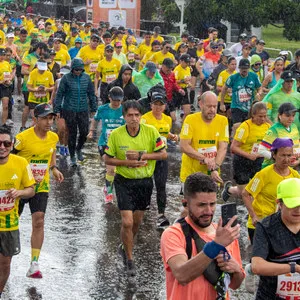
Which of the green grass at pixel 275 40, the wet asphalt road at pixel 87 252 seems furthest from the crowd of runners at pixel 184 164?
the green grass at pixel 275 40

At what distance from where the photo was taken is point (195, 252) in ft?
15.7

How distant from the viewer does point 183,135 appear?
31.8 ft

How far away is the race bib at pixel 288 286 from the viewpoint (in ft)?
18.3

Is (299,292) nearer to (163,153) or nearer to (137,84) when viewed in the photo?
(163,153)

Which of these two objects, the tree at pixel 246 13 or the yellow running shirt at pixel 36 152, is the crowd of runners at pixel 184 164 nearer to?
the yellow running shirt at pixel 36 152

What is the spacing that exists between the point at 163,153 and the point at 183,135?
643 millimetres

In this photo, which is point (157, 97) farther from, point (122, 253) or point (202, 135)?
point (122, 253)

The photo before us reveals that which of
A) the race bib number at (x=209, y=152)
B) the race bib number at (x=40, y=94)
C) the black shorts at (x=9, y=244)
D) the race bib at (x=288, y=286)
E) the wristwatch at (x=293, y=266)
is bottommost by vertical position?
the race bib number at (x=40, y=94)

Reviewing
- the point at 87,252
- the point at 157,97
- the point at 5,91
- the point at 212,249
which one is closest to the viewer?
the point at 212,249

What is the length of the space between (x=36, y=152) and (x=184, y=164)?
5.78ft

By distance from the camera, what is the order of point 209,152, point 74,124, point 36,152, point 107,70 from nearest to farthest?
point 36,152 < point 209,152 < point 74,124 < point 107,70

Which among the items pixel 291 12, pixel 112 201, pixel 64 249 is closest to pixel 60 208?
pixel 112 201

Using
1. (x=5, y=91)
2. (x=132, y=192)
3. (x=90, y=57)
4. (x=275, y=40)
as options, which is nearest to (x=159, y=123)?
(x=132, y=192)

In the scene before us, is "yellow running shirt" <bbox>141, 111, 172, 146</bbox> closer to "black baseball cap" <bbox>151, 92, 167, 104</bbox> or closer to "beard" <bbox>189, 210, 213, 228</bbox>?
"black baseball cap" <bbox>151, 92, 167, 104</bbox>
